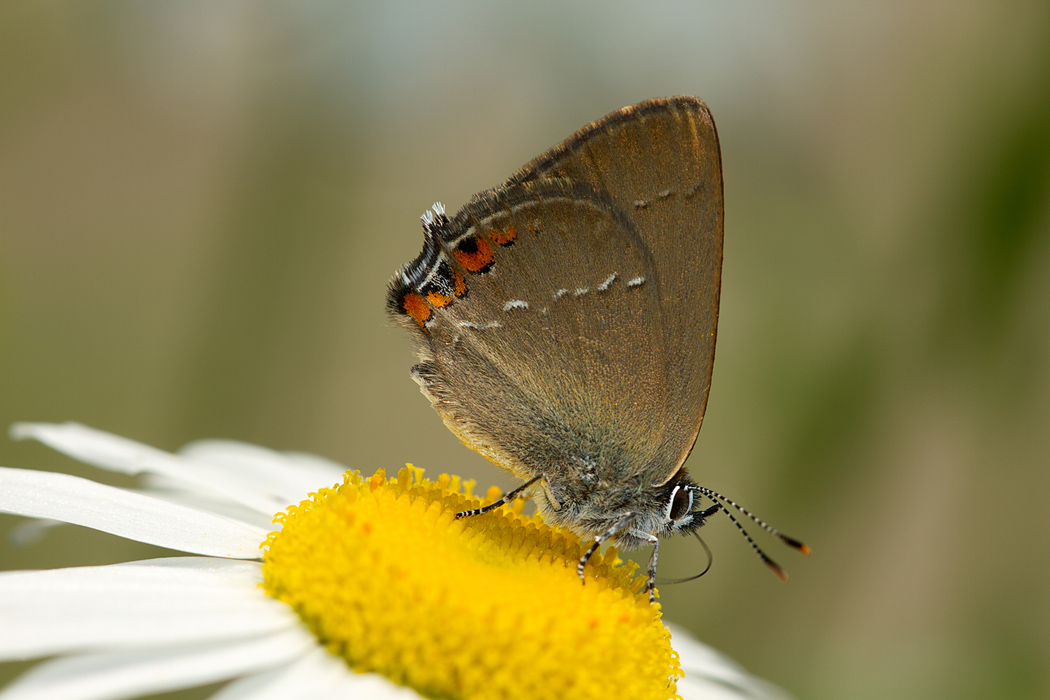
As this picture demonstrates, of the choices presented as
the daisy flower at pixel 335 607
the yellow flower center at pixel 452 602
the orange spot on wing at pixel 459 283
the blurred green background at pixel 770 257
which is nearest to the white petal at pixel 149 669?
the daisy flower at pixel 335 607

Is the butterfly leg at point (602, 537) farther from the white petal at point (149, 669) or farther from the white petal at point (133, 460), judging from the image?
the white petal at point (133, 460)

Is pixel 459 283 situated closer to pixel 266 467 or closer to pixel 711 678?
pixel 266 467

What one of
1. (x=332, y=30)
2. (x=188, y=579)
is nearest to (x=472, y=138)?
(x=332, y=30)

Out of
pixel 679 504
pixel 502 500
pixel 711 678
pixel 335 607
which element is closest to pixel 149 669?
pixel 335 607

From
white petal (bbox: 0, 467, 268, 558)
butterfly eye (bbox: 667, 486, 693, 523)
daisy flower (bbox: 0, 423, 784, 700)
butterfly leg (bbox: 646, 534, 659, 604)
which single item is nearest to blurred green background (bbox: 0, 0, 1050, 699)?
white petal (bbox: 0, 467, 268, 558)

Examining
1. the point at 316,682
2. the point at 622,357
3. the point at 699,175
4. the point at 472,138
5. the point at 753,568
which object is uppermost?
the point at 472,138

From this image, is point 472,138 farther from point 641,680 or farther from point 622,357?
point 641,680
